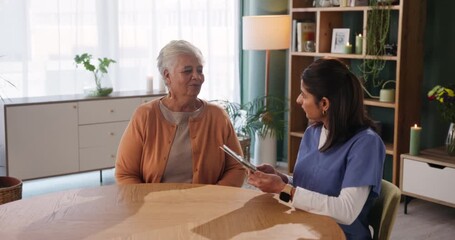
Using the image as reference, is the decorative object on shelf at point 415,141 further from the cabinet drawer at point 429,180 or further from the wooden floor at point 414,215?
the wooden floor at point 414,215

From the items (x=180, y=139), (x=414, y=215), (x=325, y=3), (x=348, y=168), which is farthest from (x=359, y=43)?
(x=348, y=168)

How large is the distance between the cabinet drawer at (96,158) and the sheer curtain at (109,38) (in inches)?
24.3

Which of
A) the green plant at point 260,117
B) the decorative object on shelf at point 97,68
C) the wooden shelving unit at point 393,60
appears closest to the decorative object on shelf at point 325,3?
the wooden shelving unit at point 393,60

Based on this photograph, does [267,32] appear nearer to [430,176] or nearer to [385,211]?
[430,176]

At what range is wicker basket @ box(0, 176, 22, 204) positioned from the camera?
12.5ft

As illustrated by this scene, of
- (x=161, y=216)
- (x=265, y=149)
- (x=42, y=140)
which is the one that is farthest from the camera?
(x=265, y=149)

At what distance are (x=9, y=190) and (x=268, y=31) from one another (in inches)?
91.4

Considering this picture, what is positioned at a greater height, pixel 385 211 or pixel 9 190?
pixel 385 211

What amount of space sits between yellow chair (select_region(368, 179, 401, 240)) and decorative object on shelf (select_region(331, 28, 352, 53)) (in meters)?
2.65

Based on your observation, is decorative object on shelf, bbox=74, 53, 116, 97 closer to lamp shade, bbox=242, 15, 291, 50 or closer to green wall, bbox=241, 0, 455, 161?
lamp shade, bbox=242, 15, 291, 50

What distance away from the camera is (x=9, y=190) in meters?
3.82

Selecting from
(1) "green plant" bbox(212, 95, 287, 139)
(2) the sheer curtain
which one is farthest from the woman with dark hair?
(2) the sheer curtain

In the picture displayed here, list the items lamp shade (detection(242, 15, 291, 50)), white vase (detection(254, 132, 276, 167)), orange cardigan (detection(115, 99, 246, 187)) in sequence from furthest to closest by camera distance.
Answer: white vase (detection(254, 132, 276, 167)), lamp shade (detection(242, 15, 291, 50)), orange cardigan (detection(115, 99, 246, 187))

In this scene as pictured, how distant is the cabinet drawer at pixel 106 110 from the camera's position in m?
4.73
